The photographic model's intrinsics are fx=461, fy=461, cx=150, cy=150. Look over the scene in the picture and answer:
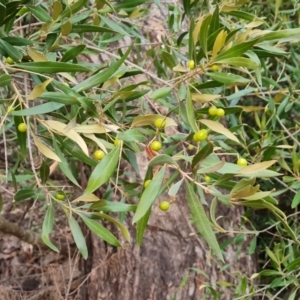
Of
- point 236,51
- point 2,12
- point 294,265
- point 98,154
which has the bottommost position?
point 294,265

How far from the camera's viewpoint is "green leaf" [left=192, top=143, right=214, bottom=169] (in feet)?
2.52

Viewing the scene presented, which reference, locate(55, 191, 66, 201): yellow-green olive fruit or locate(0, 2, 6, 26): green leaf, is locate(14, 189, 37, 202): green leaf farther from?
locate(0, 2, 6, 26): green leaf

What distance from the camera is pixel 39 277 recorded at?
2457mm

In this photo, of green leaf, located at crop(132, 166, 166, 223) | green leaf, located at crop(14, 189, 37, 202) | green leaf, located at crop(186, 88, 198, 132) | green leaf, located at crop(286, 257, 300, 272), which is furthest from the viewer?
green leaf, located at crop(286, 257, 300, 272)

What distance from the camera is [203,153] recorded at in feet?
2.55

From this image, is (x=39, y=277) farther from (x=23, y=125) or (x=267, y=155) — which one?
(x=23, y=125)

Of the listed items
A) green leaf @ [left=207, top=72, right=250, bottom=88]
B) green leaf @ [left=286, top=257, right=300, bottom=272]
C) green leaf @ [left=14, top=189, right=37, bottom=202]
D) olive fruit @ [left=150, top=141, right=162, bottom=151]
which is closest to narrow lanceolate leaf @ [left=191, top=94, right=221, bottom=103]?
green leaf @ [left=207, top=72, right=250, bottom=88]

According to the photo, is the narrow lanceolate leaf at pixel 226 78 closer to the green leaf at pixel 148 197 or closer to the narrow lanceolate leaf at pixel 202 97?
the narrow lanceolate leaf at pixel 202 97

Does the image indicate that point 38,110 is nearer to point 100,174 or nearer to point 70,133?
point 70,133

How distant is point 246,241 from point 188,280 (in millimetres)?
425

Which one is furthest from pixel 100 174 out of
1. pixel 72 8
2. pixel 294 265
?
pixel 294 265

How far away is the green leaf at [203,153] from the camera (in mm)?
767

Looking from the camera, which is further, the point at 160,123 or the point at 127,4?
the point at 127,4

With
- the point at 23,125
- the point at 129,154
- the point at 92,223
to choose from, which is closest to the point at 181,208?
the point at 129,154
